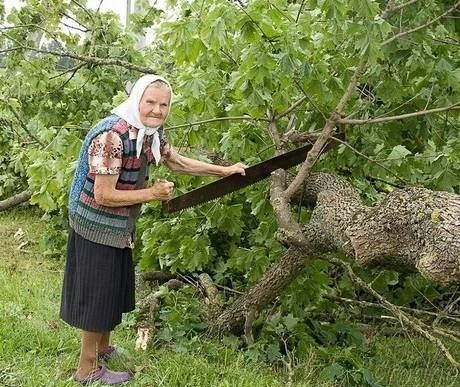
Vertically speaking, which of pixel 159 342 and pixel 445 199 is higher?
pixel 445 199

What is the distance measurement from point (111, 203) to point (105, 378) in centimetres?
102

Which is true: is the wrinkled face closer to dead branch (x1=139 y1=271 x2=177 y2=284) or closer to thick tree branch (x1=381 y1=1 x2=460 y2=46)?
thick tree branch (x1=381 y1=1 x2=460 y2=46)

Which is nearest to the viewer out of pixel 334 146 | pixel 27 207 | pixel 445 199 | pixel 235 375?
pixel 445 199

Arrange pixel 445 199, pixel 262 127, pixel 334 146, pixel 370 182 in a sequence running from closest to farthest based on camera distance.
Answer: pixel 445 199
pixel 334 146
pixel 262 127
pixel 370 182

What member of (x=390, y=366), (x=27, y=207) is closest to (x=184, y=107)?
(x=390, y=366)

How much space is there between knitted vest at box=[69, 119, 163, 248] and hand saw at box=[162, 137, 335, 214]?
530 mm

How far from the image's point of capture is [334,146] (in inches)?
159

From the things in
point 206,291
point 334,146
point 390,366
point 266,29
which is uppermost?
point 266,29

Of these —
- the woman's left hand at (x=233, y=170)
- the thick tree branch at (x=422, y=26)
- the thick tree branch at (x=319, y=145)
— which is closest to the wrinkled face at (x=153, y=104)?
the woman's left hand at (x=233, y=170)

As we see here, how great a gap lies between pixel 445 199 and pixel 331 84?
131cm

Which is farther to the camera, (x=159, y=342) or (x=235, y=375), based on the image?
(x=159, y=342)

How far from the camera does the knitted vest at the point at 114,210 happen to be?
10.7 feet

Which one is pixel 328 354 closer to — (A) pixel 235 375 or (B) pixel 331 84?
(A) pixel 235 375

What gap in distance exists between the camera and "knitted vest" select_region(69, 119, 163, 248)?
10.7 ft
